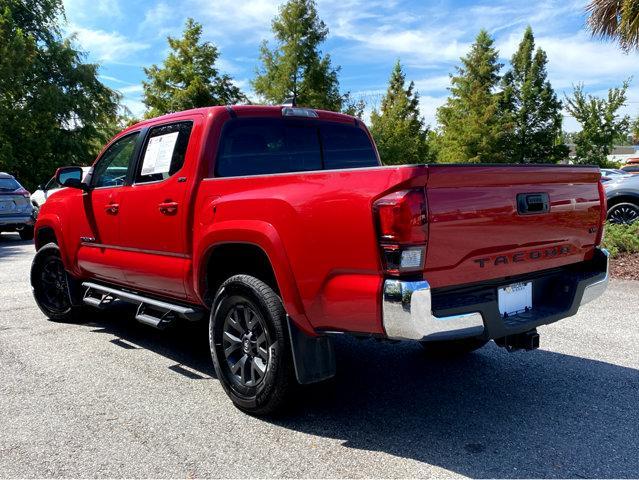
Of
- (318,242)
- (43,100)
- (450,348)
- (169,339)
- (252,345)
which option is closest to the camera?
(318,242)

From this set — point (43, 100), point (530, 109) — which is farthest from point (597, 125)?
point (43, 100)

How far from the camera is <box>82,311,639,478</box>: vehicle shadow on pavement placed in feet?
9.32

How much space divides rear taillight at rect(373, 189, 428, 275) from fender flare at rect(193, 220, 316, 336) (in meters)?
0.63

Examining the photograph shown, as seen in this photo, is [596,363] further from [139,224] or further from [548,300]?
[139,224]

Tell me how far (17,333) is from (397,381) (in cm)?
374

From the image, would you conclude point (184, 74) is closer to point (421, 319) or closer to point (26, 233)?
point (26, 233)

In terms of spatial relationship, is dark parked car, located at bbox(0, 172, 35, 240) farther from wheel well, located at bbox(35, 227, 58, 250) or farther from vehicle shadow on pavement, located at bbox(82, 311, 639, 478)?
vehicle shadow on pavement, located at bbox(82, 311, 639, 478)

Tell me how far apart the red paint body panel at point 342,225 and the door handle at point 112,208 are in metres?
0.45

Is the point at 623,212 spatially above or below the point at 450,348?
below

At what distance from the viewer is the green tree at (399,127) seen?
35906 millimetres

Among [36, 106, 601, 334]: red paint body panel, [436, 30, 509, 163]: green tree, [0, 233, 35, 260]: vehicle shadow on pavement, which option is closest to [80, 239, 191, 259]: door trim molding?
[36, 106, 601, 334]: red paint body panel

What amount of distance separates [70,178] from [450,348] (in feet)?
12.1

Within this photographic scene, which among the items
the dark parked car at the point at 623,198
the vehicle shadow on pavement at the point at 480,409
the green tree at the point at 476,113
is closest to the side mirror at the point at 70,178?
the vehicle shadow on pavement at the point at 480,409

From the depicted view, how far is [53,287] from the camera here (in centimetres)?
588
